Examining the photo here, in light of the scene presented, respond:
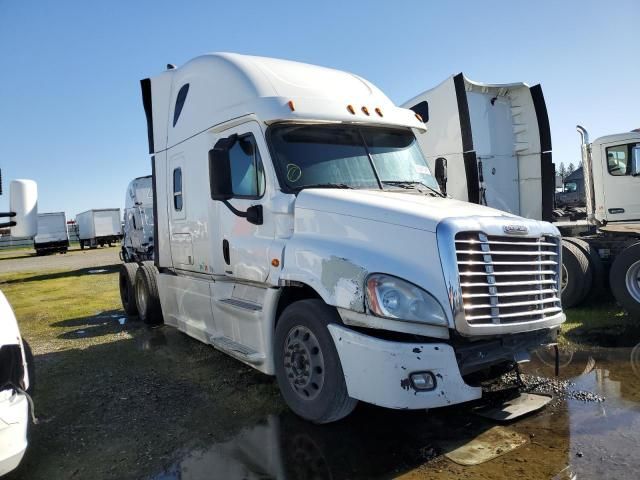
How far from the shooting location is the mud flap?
13.4ft

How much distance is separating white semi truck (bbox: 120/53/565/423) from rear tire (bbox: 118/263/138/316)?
329cm

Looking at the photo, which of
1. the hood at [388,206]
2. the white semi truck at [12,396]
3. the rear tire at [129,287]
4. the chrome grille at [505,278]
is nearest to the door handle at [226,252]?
the hood at [388,206]

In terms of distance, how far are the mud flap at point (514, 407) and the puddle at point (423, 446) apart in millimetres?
74

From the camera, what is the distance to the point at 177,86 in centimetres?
667

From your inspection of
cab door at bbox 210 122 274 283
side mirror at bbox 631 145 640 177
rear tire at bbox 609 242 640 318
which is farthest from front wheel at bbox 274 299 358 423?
side mirror at bbox 631 145 640 177

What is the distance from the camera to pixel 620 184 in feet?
29.2

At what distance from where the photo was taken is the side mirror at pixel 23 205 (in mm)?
4355

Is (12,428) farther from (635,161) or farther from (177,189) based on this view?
(635,161)

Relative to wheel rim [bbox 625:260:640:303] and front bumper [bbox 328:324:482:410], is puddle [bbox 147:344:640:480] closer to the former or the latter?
front bumper [bbox 328:324:482:410]

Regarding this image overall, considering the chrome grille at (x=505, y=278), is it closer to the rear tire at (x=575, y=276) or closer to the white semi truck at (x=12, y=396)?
the white semi truck at (x=12, y=396)

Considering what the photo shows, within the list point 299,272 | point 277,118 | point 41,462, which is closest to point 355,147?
point 277,118

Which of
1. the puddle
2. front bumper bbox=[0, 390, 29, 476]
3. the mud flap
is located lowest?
the puddle

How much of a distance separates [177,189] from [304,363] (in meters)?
3.60

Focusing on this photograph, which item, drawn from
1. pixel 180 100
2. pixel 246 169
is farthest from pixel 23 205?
pixel 180 100
